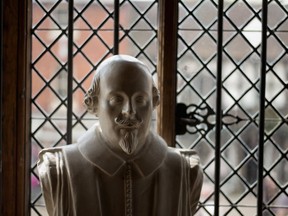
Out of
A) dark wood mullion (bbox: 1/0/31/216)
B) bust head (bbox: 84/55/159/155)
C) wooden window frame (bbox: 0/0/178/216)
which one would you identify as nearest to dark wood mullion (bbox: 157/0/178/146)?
wooden window frame (bbox: 0/0/178/216)

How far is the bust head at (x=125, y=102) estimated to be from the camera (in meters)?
1.28

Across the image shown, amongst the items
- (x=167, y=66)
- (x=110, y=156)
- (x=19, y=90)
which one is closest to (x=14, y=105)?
(x=19, y=90)

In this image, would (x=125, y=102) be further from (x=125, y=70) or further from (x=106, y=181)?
(x=106, y=181)

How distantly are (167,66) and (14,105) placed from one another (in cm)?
56

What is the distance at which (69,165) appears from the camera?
135 cm

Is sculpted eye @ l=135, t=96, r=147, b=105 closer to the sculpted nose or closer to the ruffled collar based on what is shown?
the sculpted nose

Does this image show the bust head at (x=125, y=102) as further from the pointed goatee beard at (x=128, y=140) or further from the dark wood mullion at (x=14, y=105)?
the dark wood mullion at (x=14, y=105)

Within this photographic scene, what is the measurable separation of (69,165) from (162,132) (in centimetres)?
66

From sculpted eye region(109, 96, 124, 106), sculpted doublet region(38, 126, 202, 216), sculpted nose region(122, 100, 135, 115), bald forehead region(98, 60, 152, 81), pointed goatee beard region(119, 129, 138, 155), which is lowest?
sculpted doublet region(38, 126, 202, 216)

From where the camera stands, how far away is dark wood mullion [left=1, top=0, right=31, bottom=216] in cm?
194

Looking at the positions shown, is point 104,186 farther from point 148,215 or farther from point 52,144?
point 52,144

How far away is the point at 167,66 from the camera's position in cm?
196

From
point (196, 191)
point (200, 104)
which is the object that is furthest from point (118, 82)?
point (200, 104)

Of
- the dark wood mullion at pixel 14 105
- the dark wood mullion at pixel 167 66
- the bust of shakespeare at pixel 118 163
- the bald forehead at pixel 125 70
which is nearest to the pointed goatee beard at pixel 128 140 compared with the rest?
the bust of shakespeare at pixel 118 163
